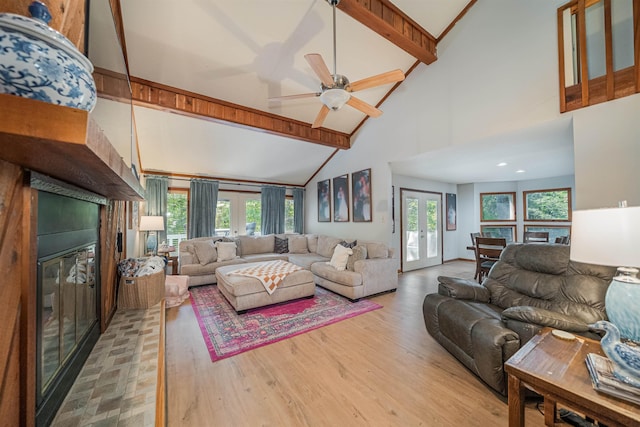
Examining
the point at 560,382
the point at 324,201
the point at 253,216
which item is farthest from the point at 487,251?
the point at 253,216

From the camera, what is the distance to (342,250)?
3.95m

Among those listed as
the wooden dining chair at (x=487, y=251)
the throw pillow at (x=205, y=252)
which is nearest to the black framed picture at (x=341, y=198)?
the wooden dining chair at (x=487, y=251)

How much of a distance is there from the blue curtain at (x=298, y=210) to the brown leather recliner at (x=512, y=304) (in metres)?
4.89

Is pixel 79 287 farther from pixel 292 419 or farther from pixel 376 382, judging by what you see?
pixel 376 382

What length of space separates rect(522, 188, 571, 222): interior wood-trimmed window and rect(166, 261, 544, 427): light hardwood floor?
5.51 meters

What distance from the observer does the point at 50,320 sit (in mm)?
1185

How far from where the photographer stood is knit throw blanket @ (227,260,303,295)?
3.11m

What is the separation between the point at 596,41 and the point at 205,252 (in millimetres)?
5784

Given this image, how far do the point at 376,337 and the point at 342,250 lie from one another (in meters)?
1.66

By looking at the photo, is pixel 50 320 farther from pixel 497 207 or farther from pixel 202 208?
pixel 497 207

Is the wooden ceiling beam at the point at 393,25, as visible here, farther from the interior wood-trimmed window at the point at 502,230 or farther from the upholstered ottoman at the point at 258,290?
the interior wood-trimmed window at the point at 502,230

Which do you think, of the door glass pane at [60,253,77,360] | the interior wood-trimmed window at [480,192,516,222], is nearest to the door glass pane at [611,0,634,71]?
the door glass pane at [60,253,77,360]

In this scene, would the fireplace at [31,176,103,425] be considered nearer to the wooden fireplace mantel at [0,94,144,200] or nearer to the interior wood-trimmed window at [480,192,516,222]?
the wooden fireplace mantel at [0,94,144,200]

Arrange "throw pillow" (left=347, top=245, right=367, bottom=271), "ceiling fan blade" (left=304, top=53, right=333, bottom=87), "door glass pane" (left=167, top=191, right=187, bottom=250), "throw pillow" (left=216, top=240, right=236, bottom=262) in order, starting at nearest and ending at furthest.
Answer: "ceiling fan blade" (left=304, top=53, right=333, bottom=87)
"throw pillow" (left=347, top=245, right=367, bottom=271)
"throw pillow" (left=216, top=240, right=236, bottom=262)
"door glass pane" (left=167, top=191, right=187, bottom=250)
